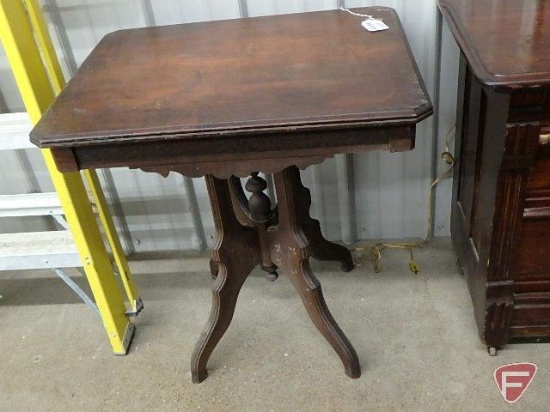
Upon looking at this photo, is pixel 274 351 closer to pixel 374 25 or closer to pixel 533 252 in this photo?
pixel 533 252

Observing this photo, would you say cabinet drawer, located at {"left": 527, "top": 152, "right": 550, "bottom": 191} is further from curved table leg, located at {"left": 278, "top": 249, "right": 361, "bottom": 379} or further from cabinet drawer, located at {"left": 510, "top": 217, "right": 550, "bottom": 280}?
curved table leg, located at {"left": 278, "top": 249, "right": 361, "bottom": 379}

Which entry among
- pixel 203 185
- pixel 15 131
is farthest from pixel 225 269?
pixel 15 131

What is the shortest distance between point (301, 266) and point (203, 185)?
0.61 metres

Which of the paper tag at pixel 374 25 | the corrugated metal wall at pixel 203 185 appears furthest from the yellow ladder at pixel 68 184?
the paper tag at pixel 374 25

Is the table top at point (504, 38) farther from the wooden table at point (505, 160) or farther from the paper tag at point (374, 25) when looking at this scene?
the paper tag at point (374, 25)

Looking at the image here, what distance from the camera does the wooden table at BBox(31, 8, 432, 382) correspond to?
1.11 meters

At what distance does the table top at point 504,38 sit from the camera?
107 cm

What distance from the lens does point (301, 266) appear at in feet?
4.93

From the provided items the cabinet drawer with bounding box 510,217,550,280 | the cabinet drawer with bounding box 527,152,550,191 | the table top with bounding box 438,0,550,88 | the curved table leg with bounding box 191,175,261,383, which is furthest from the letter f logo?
the table top with bounding box 438,0,550,88

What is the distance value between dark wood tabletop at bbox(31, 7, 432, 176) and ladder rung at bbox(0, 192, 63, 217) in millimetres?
380

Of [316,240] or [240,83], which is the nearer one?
[240,83]

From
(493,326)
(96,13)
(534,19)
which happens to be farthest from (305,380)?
(96,13)

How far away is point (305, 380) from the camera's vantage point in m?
1.59

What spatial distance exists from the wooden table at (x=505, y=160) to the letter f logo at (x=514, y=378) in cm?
6
